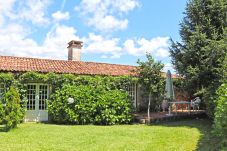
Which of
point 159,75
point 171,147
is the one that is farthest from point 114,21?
point 171,147

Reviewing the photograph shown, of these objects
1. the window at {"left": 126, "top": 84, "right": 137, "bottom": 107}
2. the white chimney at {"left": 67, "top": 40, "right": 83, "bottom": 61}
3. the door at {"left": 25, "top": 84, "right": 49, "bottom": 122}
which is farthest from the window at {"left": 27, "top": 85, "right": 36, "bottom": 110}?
the window at {"left": 126, "top": 84, "right": 137, "bottom": 107}

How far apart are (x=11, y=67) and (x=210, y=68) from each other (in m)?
12.6

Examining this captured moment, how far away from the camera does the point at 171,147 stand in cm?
1173

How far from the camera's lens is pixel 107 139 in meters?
13.4

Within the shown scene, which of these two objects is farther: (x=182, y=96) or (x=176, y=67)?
(x=182, y=96)

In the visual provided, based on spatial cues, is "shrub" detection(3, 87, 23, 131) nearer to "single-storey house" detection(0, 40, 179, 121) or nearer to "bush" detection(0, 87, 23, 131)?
"bush" detection(0, 87, 23, 131)

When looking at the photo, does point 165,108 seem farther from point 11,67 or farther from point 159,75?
point 11,67

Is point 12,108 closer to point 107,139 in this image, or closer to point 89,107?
point 89,107

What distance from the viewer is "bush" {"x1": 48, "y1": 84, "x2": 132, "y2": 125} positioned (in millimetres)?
19000

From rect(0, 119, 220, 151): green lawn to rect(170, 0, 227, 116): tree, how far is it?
11.6ft

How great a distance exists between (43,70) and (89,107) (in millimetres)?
4401

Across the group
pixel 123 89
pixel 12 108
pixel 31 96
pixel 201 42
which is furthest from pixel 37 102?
pixel 201 42

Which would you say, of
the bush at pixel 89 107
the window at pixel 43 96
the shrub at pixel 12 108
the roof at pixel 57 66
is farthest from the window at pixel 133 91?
the shrub at pixel 12 108

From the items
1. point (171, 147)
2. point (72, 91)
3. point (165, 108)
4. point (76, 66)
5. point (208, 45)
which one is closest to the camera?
point (171, 147)
